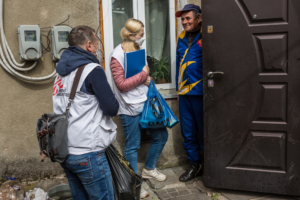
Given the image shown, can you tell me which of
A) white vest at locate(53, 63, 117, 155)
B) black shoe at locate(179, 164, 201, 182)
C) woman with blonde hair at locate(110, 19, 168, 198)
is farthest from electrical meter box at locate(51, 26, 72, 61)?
black shoe at locate(179, 164, 201, 182)

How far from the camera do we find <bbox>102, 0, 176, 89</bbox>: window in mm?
3514

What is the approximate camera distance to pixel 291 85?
9.08ft

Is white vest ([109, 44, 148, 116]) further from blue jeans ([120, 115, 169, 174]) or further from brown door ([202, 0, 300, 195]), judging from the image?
brown door ([202, 0, 300, 195])

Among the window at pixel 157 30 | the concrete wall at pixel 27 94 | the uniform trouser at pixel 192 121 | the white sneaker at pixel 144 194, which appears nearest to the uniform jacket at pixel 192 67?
the uniform trouser at pixel 192 121

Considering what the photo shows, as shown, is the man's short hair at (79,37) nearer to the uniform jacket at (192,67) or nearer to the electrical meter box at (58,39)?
the electrical meter box at (58,39)

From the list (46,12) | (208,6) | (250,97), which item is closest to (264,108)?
(250,97)

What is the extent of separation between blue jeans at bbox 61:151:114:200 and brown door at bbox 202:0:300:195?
148cm

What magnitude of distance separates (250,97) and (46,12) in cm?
233

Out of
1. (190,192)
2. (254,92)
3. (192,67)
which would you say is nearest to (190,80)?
(192,67)

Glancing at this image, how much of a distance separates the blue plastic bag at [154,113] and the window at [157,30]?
775 millimetres

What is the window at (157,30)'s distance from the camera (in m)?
3.51

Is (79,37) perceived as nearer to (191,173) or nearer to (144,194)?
(144,194)

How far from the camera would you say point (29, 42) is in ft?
9.57

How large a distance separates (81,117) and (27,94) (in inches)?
60.2
